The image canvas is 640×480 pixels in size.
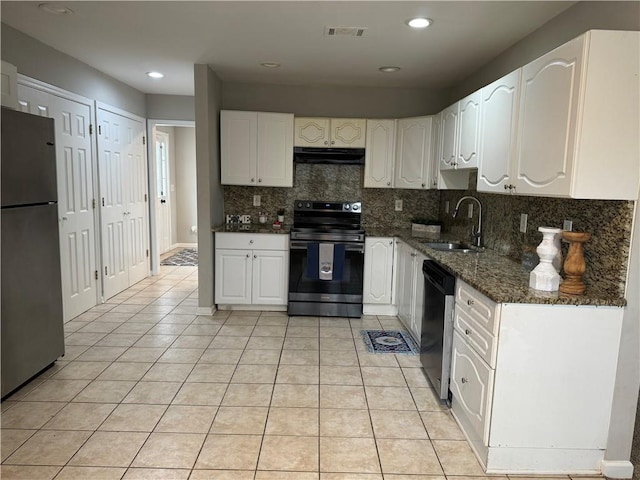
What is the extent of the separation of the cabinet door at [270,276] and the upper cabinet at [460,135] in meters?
1.80

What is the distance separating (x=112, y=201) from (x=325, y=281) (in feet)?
8.40

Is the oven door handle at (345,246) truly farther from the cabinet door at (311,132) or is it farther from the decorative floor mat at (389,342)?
the cabinet door at (311,132)

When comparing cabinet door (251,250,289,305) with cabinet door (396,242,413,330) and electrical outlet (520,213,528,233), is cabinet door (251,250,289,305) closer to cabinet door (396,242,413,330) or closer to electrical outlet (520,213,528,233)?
Answer: cabinet door (396,242,413,330)

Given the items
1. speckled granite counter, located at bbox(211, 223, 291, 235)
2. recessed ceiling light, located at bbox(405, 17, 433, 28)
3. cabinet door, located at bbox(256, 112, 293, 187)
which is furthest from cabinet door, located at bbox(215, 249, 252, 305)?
recessed ceiling light, located at bbox(405, 17, 433, 28)

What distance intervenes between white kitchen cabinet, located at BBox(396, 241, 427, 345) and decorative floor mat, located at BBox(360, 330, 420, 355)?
0.07 meters

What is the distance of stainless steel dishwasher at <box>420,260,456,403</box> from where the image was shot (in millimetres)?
2590

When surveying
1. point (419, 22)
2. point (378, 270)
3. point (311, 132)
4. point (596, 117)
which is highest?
point (419, 22)

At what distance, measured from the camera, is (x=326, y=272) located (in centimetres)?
428

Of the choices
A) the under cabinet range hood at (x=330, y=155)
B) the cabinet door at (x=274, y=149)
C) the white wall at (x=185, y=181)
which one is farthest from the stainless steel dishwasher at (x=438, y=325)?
the white wall at (x=185, y=181)

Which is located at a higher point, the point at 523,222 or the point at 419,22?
the point at 419,22

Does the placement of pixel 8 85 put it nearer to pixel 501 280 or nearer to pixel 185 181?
pixel 501 280

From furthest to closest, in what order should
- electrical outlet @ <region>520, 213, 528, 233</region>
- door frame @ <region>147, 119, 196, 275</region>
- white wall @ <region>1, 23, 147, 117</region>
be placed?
1. door frame @ <region>147, 119, 196, 275</region>
2. white wall @ <region>1, 23, 147, 117</region>
3. electrical outlet @ <region>520, 213, 528, 233</region>

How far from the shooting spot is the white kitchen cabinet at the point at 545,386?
196 cm

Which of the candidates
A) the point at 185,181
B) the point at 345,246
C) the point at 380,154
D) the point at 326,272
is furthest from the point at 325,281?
the point at 185,181
